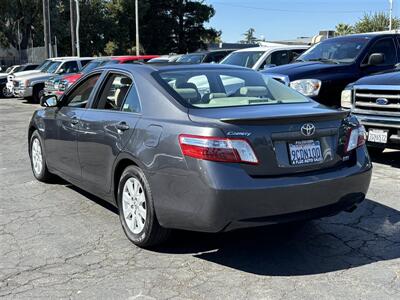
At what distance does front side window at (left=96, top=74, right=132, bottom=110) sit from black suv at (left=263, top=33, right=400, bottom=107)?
14.0ft

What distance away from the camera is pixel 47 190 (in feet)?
22.2

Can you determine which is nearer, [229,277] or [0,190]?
[229,277]

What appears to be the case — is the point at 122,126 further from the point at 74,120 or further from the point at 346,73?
the point at 346,73

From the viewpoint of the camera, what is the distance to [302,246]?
4730 mm

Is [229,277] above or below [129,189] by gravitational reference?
below

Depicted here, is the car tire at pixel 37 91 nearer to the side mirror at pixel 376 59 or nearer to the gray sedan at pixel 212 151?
the side mirror at pixel 376 59

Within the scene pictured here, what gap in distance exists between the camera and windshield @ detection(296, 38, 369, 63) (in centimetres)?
998

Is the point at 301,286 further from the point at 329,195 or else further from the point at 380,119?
the point at 380,119

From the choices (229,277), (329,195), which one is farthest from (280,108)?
(229,277)

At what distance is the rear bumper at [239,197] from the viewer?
389cm

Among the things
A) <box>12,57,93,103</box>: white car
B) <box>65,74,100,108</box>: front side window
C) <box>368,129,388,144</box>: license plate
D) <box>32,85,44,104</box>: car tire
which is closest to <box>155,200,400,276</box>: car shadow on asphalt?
<box>65,74,100,108</box>: front side window

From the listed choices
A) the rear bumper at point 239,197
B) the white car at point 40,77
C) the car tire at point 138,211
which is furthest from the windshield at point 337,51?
the white car at point 40,77

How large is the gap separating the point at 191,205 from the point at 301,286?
0.98m

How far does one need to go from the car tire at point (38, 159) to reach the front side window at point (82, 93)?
0.90 m
